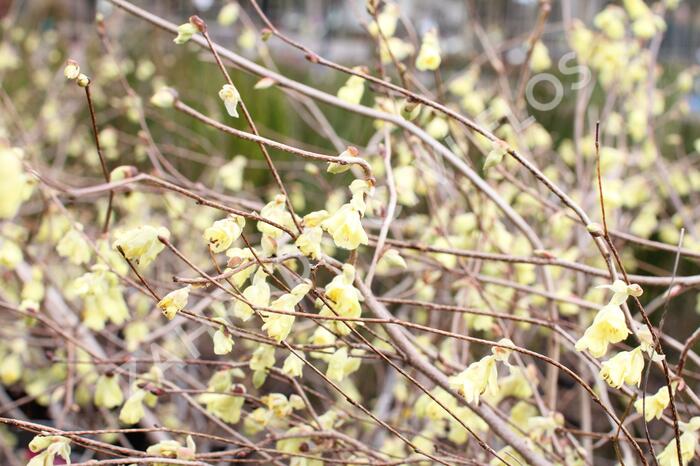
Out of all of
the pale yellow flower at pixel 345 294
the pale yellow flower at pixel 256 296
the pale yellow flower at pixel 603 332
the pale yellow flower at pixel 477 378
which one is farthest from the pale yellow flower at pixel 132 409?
the pale yellow flower at pixel 603 332

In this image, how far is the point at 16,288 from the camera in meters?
3.22

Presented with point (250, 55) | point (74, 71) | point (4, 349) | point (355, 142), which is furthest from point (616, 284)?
point (250, 55)

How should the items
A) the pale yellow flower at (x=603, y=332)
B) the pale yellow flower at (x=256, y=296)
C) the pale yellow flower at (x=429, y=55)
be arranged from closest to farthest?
the pale yellow flower at (x=603, y=332)
the pale yellow flower at (x=256, y=296)
the pale yellow flower at (x=429, y=55)

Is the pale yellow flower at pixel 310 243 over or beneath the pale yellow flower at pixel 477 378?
over

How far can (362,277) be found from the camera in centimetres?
282

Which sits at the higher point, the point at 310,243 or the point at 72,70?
the point at 72,70

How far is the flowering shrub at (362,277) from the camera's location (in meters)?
1.35

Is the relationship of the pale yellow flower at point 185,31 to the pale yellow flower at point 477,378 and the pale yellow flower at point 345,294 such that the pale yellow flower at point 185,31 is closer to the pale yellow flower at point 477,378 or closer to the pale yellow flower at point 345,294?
the pale yellow flower at point 345,294

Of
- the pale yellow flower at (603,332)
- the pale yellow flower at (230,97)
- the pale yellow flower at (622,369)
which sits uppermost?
the pale yellow flower at (230,97)

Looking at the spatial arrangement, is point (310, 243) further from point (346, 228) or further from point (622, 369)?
point (622, 369)

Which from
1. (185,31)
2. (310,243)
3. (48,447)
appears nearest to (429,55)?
(185,31)

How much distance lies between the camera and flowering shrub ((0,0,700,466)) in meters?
1.35

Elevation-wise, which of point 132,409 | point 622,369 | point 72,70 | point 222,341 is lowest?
point 132,409

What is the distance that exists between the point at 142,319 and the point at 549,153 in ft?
7.01
